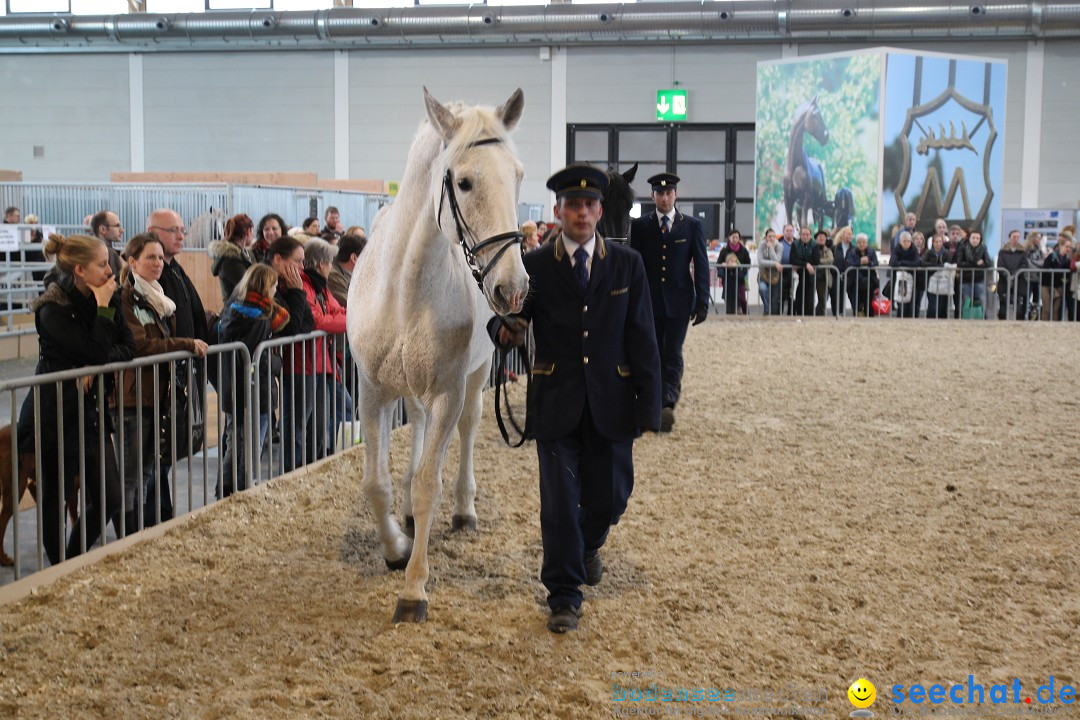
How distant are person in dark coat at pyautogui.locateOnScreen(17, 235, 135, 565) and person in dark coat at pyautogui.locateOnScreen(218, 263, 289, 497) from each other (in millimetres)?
997

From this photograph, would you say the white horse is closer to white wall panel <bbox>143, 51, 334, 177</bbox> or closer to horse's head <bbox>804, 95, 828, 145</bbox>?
horse's head <bbox>804, 95, 828, 145</bbox>

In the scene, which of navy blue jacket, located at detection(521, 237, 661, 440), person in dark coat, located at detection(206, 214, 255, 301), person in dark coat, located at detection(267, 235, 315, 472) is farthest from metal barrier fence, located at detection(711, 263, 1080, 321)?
navy blue jacket, located at detection(521, 237, 661, 440)

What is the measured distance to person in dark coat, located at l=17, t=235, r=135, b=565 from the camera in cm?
477

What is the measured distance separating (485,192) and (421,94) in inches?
873

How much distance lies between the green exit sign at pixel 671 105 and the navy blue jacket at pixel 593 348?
823 inches

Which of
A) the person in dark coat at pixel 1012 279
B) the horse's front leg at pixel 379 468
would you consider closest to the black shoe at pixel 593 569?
Result: the horse's front leg at pixel 379 468

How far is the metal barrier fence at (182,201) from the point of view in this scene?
14.2 m

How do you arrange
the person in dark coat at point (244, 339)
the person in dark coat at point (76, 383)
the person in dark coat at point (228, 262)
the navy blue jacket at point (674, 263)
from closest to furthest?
the person in dark coat at point (76, 383)
the person in dark coat at point (244, 339)
the person in dark coat at point (228, 262)
the navy blue jacket at point (674, 263)

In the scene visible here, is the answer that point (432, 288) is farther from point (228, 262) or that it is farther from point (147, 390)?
point (228, 262)

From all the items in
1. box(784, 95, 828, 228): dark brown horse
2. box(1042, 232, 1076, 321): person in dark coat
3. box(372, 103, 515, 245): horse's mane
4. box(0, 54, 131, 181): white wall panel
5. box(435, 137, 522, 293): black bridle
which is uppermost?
box(0, 54, 131, 181): white wall panel

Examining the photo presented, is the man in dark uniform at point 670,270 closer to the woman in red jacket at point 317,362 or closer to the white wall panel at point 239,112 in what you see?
the woman in red jacket at point 317,362

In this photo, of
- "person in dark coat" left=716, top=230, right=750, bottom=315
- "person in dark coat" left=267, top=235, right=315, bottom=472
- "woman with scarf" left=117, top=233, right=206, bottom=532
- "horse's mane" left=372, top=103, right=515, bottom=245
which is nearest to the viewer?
"horse's mane" left=372, top=103, right=515, bottom=245

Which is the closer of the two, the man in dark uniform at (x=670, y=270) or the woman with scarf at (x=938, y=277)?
the man in dark uniform at (x=670, y=270)

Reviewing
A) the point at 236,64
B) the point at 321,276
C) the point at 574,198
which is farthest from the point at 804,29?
the point at 574,198
